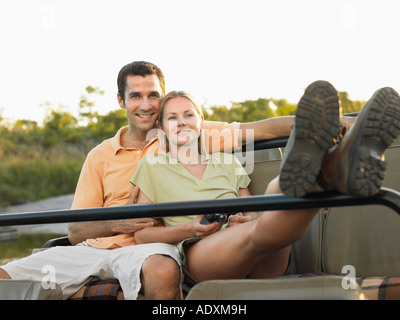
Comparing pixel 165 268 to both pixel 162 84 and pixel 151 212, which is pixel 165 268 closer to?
pixel 151 212

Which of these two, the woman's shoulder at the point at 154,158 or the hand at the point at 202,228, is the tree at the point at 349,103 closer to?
the woman's shoulder at the point at 154,158

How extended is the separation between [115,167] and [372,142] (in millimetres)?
1344

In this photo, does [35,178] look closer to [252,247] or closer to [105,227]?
[105,227]

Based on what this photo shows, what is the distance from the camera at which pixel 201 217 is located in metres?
1.96

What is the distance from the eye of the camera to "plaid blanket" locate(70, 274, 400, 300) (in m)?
1.90

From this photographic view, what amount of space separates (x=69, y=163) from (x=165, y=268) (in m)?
16.0

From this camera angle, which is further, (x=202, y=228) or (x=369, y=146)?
(x=202, y=228)

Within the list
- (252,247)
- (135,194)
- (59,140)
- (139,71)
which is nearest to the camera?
(252,247)

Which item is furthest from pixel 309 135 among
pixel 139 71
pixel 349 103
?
pixel 349 103

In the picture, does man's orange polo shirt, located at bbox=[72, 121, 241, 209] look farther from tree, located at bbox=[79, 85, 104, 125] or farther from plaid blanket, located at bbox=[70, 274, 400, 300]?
tree, located at bbox=[79, 85, 104, 125]

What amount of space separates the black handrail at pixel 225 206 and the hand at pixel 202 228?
0.40 meters

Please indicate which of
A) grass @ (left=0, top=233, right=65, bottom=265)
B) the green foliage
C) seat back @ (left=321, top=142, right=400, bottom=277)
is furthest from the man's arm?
the green foliage

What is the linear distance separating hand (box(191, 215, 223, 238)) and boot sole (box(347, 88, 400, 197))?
0.63 meters
